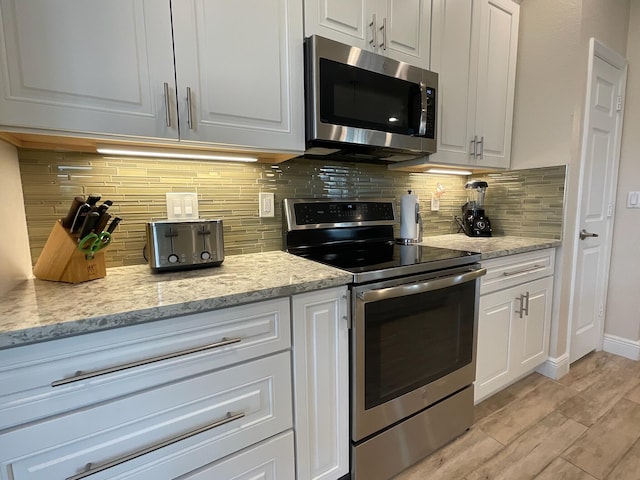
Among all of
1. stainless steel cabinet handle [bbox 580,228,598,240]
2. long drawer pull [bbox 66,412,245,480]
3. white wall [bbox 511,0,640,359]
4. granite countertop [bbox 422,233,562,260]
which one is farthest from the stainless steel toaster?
stainless steel cabinet handle [bbox 580,228,598,240]

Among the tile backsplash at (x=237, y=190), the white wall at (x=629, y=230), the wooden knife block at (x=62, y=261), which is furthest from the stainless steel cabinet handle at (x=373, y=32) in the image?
the white wall at (x=629, y=230)

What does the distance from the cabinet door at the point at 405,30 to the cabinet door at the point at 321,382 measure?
3.81 feet

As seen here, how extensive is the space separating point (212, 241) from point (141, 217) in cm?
35

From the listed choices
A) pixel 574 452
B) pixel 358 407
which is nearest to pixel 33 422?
pixel 358 407

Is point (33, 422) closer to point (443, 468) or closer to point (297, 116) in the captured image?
point (297, 116)

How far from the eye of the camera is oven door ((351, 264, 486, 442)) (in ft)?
3.66

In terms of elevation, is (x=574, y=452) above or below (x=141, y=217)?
below

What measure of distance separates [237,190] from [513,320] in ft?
5.49

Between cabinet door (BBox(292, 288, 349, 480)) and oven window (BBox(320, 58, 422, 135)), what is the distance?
748mm

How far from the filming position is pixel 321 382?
106 centimetres

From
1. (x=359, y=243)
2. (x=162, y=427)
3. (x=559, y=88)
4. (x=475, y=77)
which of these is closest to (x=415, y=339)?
(x=359, y=243)

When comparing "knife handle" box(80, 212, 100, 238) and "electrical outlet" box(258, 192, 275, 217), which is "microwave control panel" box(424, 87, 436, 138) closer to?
"electrical outlet" box(258, 192, 275, 217)

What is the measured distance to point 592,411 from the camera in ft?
5.57

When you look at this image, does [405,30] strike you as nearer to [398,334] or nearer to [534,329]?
[398,334]
